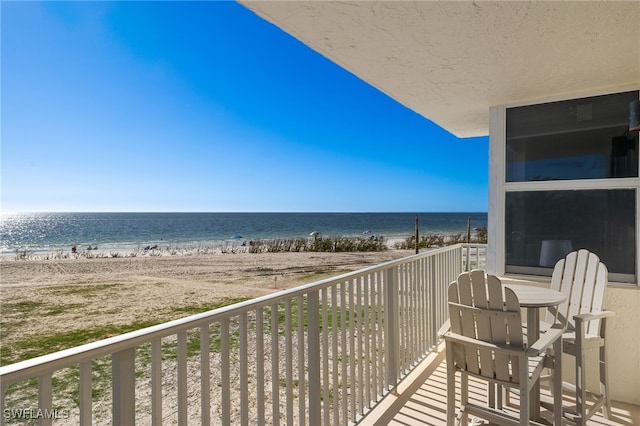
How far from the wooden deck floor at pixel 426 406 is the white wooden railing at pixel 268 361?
0.27ft

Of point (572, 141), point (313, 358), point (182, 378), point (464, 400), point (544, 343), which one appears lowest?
point (464, 400)

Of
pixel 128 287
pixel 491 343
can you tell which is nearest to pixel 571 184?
pixel 491 343

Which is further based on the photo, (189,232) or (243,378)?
(189,232)

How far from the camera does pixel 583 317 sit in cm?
216

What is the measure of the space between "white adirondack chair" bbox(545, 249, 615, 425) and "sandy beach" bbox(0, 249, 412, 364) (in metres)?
6.34

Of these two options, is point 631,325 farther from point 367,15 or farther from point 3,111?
point 3,111

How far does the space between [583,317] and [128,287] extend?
411 inches

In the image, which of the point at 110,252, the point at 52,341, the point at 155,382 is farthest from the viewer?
the point at 110,252

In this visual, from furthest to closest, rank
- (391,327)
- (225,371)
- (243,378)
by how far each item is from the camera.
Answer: (391,327), (243,378), (225,371)

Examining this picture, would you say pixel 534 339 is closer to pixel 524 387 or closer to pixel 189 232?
pixel 524 387

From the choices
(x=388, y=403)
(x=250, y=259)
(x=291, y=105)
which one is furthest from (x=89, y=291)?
(x=291, y=105)

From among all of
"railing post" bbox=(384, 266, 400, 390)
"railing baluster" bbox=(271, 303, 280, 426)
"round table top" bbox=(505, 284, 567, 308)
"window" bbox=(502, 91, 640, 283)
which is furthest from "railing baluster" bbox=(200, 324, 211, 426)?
"window" bbox=(502, 91, 640, 283)

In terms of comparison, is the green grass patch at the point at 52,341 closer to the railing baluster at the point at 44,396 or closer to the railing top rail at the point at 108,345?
the railing top rail at the point at 108,345

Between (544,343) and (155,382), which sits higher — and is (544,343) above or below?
below
